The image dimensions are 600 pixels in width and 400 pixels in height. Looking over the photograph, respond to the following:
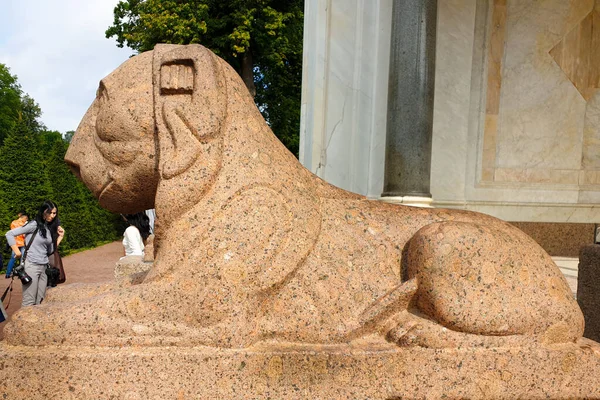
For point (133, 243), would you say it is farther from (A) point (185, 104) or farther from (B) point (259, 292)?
(B) point (259, 292)

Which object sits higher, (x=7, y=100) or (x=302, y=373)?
(x=7, y=100)

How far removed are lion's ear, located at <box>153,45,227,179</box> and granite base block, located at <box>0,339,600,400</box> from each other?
0.81 meters

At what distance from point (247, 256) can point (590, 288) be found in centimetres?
280

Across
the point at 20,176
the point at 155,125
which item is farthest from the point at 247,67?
the point at 155,125

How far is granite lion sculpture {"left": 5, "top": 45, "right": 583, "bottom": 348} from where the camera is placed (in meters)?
1.98

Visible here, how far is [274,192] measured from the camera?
217 centimetres

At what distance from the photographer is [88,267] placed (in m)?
11.6

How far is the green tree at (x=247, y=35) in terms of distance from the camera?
1708cm

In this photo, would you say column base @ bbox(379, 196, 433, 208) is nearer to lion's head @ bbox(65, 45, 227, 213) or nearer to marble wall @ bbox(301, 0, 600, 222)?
marble wall @ bbox(301, 0, 600, 222)

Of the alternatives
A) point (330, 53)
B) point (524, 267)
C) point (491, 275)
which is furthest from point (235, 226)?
point (330, 53)

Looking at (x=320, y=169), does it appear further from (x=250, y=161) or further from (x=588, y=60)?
(x=250, y=161)

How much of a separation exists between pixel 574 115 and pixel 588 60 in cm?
80

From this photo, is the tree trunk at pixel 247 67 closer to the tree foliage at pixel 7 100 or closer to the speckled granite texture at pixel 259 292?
the speckled granite texture at pixel 259 292

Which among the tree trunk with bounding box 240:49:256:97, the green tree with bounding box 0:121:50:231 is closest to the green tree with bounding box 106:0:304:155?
the tree trunk with bounding box 240:49:256:97
